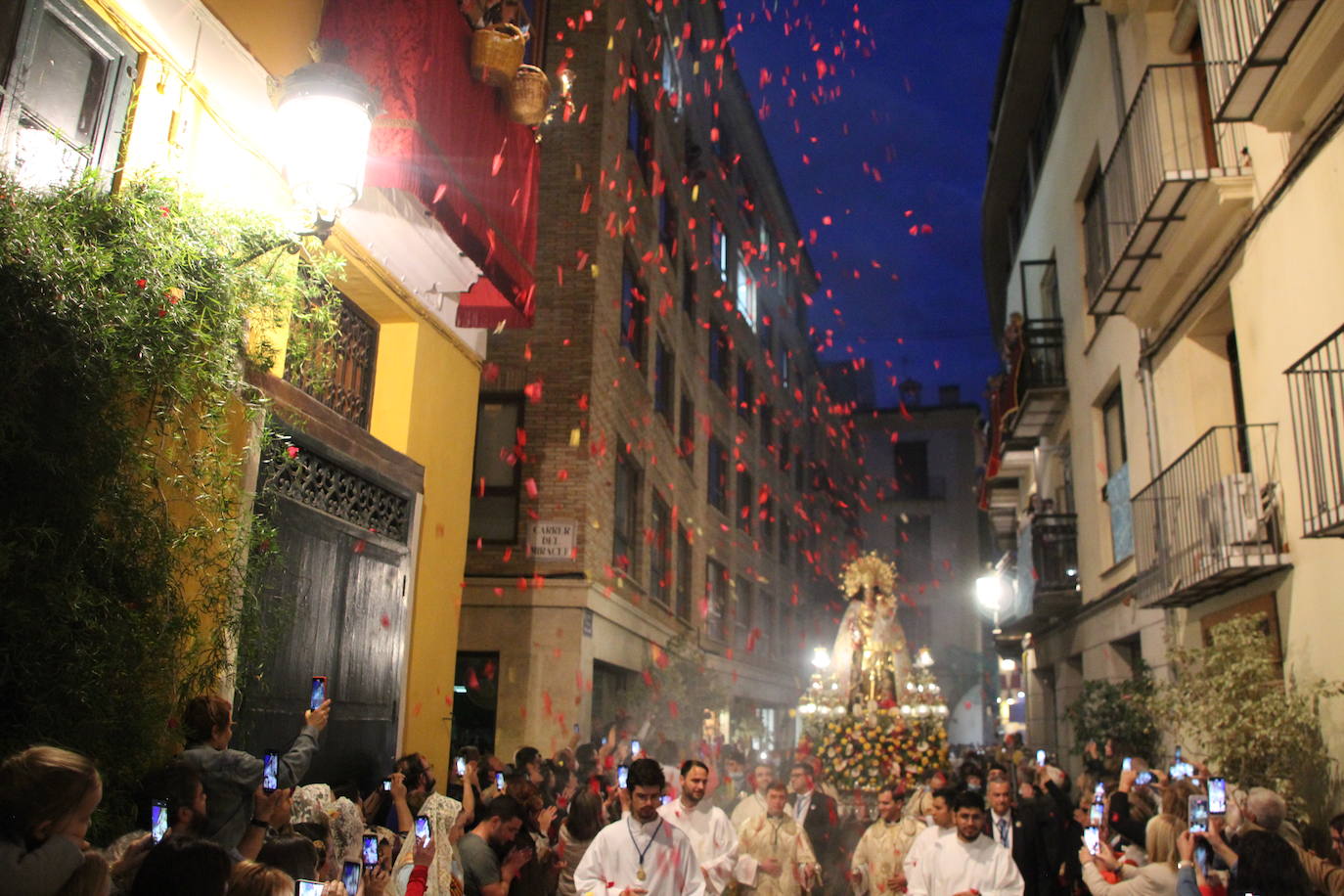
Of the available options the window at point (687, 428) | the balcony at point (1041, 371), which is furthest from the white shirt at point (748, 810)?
the window at point (687, 428)

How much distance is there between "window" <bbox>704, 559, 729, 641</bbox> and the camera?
26594mm

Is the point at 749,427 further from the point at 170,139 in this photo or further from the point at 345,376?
the point at 170,139

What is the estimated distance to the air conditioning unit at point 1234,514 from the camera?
33.7 feet

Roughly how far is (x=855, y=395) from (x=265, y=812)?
5502cm

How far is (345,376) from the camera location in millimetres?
8633

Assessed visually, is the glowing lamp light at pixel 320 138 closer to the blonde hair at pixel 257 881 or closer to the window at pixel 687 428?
the blonde hair at pixel 257 881

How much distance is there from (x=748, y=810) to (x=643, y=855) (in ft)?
14.6

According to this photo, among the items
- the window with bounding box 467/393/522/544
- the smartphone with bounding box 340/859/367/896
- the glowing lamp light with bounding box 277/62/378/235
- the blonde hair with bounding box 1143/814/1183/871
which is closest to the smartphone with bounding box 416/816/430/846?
the smartphone with bounding box 340/859/367/896

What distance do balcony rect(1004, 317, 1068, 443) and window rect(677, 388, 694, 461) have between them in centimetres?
721

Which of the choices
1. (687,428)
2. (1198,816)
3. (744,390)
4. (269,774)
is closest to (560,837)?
(269,774)

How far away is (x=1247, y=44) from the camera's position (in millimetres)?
9680

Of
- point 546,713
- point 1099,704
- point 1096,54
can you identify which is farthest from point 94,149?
point 1096,54

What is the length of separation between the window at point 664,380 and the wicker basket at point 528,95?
1237 cm

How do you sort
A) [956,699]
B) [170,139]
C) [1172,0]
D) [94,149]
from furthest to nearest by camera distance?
[956,699] → [1172,0] → [170,139] → [94,149]
